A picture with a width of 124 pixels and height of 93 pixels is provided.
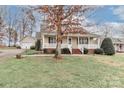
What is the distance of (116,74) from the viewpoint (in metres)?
4.83

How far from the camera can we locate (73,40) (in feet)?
16.4

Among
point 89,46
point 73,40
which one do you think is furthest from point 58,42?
point 89,46

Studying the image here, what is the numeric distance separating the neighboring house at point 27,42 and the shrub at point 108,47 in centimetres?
103

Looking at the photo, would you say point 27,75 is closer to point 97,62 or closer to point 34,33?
point 34,33

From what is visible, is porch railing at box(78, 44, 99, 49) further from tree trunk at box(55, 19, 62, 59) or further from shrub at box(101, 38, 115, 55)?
tree trunk at box(55, 19, 62, 59)

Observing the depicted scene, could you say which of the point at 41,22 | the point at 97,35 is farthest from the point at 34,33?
the point at 97,35

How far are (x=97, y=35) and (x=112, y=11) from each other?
43 cm

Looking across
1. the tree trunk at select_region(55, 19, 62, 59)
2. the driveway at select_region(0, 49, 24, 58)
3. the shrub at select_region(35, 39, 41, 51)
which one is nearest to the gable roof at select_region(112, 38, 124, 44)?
the tree trunk at select_region(55, 19, 62, 59)

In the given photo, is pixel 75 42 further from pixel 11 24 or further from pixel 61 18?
pixel 11 24

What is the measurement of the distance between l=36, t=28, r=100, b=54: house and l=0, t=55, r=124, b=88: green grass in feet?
0.55

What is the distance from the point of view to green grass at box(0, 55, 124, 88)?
4.70 metres

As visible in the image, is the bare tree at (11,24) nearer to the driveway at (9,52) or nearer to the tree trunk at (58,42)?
the driveway at (9,52)

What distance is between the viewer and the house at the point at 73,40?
5.01 meters

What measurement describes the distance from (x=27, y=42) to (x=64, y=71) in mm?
692
